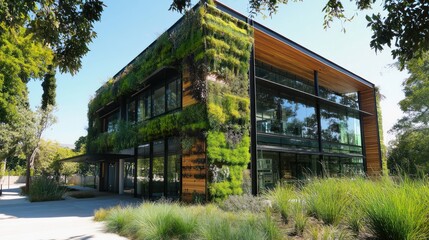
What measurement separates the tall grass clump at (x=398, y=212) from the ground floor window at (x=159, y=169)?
9.38 m

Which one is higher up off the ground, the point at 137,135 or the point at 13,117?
the point at 13,117

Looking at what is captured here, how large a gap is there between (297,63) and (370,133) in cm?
920

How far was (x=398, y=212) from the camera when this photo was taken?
439 centimetres

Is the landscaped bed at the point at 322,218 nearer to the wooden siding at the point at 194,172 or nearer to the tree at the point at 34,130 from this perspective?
the wooden siding at the point at 194,172

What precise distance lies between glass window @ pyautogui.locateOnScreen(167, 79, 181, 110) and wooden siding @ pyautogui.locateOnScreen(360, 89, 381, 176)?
49.7ft

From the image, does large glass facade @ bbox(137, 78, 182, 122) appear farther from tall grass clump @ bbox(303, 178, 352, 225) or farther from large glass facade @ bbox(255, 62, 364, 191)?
tall grass clump @ bbox(303, 178, 352, 225)

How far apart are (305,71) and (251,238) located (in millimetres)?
16059

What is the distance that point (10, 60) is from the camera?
1825 centimetres

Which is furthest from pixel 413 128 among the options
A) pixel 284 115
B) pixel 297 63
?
pixel 284 115

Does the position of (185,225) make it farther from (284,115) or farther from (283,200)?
(284,115)

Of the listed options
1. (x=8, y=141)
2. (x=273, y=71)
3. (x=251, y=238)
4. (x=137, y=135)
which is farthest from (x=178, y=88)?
(x=8, y=141)

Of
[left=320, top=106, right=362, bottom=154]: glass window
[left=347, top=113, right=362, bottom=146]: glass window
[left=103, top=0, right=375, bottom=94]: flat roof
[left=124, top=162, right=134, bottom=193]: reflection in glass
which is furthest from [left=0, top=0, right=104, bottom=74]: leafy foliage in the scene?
[left=347, top=113, right=362, bottom=146]: glass window

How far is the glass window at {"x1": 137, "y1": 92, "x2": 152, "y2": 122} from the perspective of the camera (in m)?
16.8

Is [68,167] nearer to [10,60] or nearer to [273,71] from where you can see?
[10,60]
